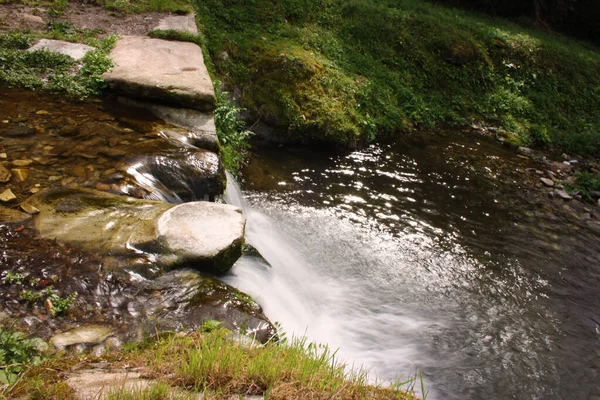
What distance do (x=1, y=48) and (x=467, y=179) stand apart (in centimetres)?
851

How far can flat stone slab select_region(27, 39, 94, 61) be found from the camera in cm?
676

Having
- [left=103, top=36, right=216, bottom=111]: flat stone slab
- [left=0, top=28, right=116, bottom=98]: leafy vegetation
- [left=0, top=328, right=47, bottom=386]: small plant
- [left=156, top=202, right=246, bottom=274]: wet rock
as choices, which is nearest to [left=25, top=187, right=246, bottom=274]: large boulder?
[left=156, top=202, right=246, bottom=274]: wet rock

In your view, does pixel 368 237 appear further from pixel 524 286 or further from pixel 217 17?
pixel 217 17

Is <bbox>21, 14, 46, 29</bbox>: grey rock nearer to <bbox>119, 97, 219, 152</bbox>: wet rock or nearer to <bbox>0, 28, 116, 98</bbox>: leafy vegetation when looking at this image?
<bbox>0, 28, 116, 98</bbox>: leafy vegetation

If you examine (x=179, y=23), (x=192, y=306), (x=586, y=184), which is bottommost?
(x=586, y=184)

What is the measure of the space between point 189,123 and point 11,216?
281cm

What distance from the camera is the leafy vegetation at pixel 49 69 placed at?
235 inches

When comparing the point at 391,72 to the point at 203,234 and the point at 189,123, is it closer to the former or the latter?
the point at 189,123

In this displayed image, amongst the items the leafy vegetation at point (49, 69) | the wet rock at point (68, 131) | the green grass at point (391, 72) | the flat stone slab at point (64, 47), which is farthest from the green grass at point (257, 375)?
the green grass at point (391, 72)

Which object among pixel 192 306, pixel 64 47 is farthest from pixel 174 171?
pixel 64 47

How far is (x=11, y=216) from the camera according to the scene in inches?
145

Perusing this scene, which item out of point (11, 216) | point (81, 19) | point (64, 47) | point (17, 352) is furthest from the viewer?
point (81, 19)

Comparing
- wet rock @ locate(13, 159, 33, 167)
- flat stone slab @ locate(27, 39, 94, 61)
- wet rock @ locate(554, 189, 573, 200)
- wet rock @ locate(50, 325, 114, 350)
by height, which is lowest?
wet rock @ locate(554, 189, 573, 200)

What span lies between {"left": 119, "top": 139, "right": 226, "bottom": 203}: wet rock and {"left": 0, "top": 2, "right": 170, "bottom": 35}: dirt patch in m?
4.25
